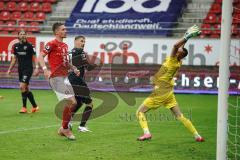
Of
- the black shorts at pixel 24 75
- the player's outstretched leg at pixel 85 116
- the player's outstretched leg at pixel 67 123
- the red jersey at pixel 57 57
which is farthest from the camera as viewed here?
the black shorts at pixel 24 75

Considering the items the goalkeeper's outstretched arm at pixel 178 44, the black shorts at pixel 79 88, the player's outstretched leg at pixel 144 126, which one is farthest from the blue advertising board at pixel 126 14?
the goalkeeper's outstretched arm at pixel 178 44

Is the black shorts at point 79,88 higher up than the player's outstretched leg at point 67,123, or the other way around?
the black shorts at point 79,88

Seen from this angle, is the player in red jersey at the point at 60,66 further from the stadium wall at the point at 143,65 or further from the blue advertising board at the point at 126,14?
the blue advertising board at the point at 126,14

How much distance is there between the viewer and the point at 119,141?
1141 cm

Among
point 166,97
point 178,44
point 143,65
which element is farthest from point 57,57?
point 143,65

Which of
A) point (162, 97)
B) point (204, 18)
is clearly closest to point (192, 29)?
point (162, 97)

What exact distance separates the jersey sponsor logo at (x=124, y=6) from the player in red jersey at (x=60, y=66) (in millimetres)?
17240

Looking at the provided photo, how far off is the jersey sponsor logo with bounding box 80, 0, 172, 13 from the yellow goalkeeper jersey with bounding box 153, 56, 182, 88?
57.1 feet

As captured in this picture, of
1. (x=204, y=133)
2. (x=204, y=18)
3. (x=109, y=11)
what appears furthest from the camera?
(x=109, y=11)

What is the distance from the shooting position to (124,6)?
98.2 ft

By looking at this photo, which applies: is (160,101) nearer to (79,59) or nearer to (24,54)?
(79,59)

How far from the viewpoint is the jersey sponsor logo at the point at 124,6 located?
95.9ft

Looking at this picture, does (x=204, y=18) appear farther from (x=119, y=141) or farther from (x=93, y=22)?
(x=119, y=141)

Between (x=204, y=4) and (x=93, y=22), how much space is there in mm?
5599
